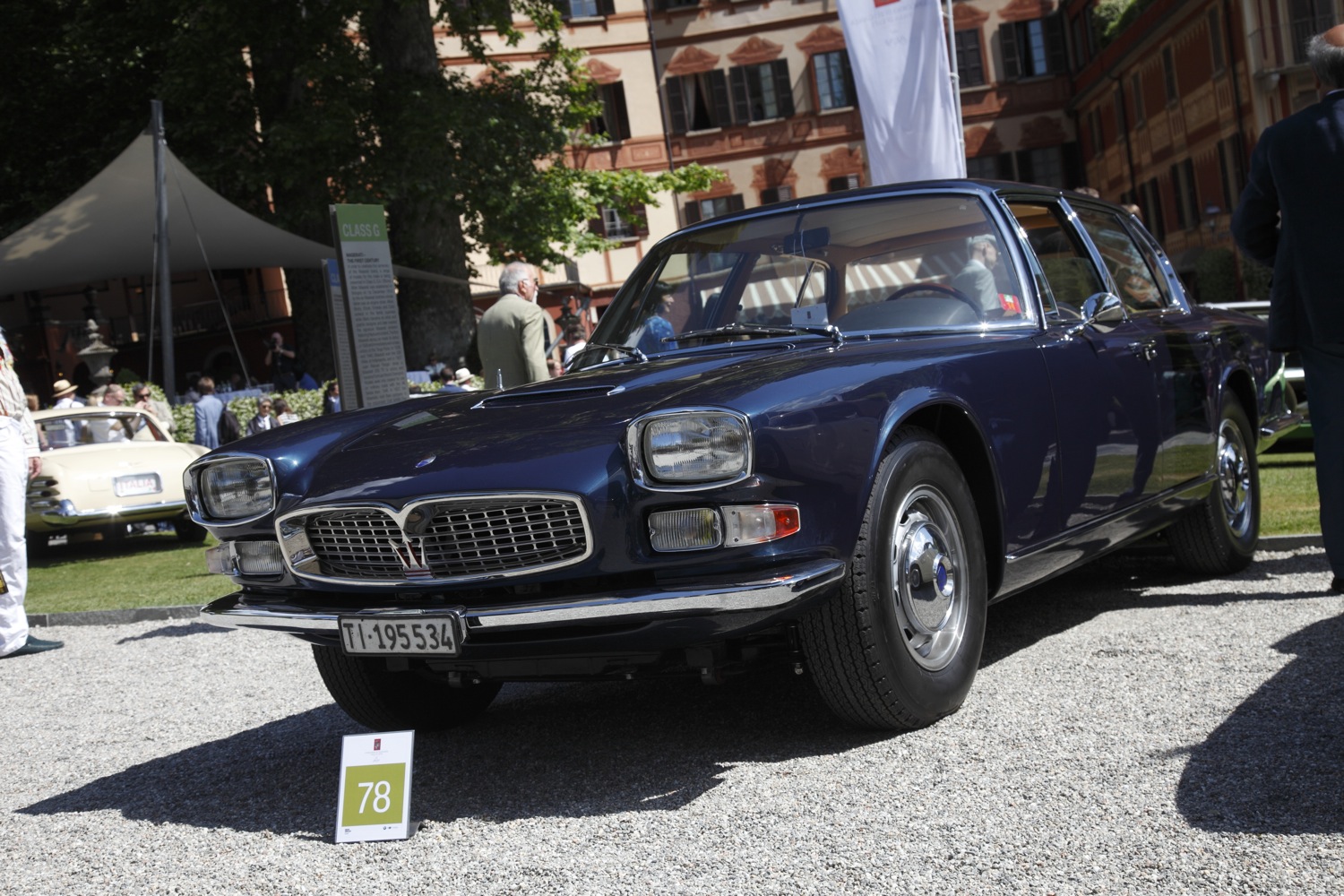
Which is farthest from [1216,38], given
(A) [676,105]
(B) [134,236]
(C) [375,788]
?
(C) [375,788]

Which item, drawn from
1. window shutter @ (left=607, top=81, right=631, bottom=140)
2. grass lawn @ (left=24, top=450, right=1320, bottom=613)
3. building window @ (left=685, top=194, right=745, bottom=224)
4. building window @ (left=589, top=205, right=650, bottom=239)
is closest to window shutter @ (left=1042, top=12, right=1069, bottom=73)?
building window @ (left=685, top=194, right=745, bottom=224)

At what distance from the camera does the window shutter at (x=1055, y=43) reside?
48.4 metres

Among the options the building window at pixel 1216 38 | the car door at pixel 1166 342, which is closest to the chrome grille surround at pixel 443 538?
the car door at pixel 1166 342

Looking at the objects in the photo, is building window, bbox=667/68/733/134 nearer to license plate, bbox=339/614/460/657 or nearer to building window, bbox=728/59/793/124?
building window, bbox=728/59/793/124

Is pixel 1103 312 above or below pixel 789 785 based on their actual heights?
above

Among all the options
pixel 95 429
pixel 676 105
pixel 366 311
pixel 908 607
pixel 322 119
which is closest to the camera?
pixel 908 607

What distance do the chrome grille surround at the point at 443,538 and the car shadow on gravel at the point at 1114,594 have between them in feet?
6.22

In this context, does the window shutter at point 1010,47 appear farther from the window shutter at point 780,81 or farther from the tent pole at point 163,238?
the tent pole at point 163,238

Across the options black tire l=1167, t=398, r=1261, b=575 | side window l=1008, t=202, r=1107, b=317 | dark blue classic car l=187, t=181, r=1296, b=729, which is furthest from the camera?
black tire l=1167, t=398, r=1261, b=575

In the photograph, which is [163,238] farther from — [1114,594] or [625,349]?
[1114,594]

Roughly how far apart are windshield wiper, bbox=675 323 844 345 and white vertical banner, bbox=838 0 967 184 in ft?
20.9

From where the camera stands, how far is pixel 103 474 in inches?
548

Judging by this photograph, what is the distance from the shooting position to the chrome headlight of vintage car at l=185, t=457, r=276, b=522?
4.25 metres

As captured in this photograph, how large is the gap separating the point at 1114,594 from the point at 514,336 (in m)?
3.47
